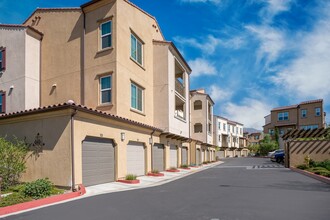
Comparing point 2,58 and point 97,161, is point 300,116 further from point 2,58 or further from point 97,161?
point 2,58

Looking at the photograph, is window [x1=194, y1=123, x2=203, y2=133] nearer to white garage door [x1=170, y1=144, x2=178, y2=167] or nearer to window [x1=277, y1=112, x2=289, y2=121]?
white garage door [x1=170, y1=144, x2=178, y2=167]

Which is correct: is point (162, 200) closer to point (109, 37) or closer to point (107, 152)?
point (107, 152)

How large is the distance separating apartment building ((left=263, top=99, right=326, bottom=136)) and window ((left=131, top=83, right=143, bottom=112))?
42.2 meters

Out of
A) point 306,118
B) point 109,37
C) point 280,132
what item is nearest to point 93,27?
point 109,37

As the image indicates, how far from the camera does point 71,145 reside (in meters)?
10.7

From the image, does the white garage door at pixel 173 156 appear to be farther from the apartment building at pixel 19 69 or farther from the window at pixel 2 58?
the window at pixel 2 58

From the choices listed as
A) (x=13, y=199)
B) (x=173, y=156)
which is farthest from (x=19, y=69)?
(x=173, y=156)

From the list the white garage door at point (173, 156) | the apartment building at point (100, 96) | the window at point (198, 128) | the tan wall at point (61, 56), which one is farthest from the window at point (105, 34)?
the window at point (198, 128)

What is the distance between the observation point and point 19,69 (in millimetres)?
19172

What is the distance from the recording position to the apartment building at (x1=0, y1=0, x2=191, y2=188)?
11.3m

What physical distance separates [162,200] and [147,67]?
14.8 metres

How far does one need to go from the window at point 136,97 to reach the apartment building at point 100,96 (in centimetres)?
8

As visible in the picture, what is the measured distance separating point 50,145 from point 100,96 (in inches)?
258

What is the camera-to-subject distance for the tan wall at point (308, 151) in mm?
22891
